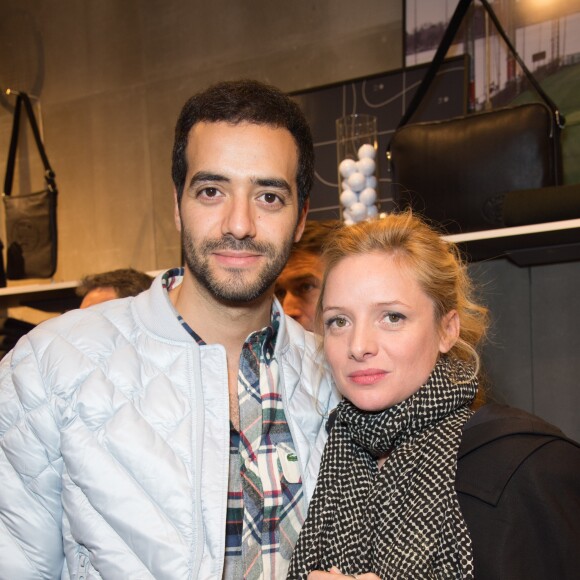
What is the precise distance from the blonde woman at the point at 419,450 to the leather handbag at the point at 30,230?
2.40 m

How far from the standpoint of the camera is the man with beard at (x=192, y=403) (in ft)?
4.80

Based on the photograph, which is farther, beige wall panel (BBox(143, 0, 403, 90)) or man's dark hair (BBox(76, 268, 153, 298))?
beige wall panel (BBox(143, 0, 403, 90))

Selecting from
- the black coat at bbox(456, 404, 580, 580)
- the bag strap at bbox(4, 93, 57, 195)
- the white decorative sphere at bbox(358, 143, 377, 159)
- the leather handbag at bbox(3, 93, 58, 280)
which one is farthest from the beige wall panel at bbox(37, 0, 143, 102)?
the black coat at bbox(456, 404, 580, 580)

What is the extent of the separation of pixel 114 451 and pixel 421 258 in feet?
2.44

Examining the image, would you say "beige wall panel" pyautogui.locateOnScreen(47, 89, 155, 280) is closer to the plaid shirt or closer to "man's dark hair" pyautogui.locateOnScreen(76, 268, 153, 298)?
"man's dark hair" pyautogui.locateOnScreen(76, 268, 153, 298)

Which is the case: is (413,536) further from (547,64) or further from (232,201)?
(547,64)

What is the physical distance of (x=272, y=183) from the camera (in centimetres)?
170

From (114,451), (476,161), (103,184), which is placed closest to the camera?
(114,451)

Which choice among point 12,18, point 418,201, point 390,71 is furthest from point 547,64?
point 12,18

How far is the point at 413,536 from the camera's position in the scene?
1.42m

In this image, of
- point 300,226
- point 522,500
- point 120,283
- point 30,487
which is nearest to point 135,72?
point 120,283

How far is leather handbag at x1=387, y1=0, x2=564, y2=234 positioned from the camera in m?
2.44

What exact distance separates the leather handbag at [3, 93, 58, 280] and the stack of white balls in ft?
5.57

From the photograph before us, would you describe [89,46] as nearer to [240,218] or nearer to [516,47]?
[516,47]
